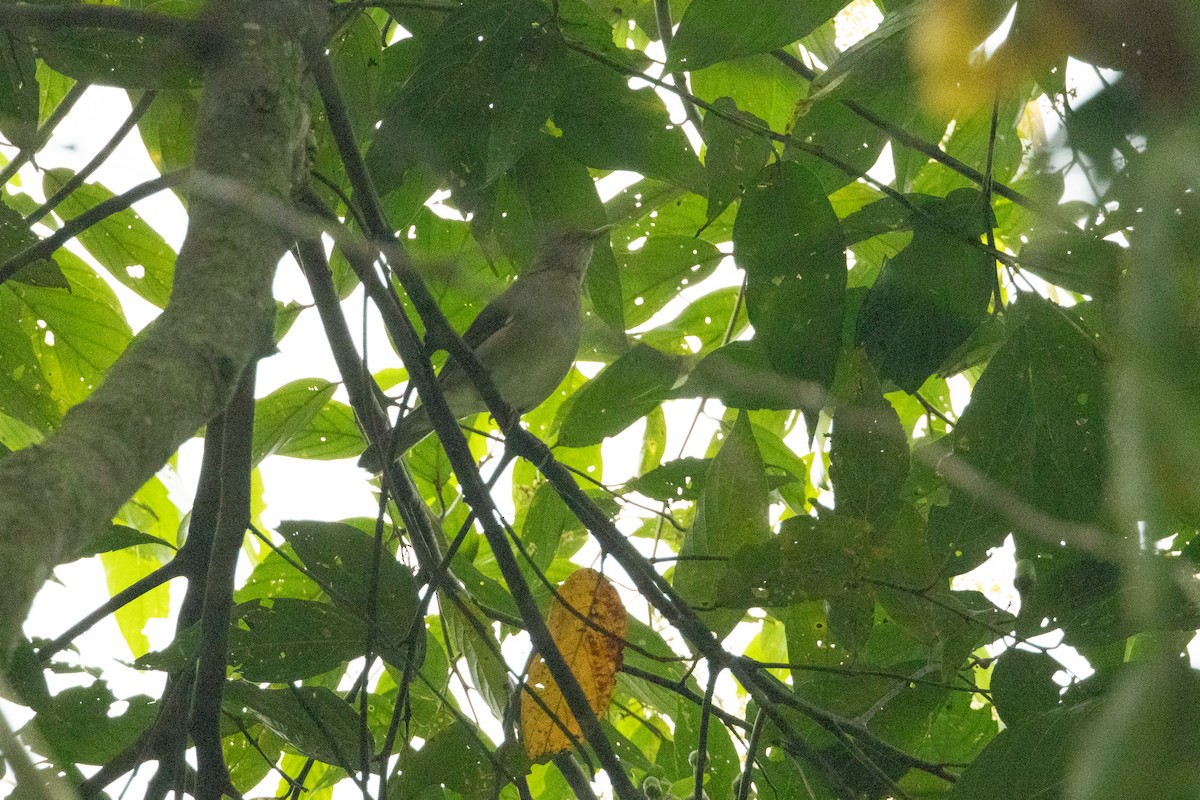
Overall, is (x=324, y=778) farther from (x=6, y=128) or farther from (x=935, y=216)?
(x=935, y=216)

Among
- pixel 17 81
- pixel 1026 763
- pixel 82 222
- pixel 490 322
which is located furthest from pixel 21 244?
pixel 490 322

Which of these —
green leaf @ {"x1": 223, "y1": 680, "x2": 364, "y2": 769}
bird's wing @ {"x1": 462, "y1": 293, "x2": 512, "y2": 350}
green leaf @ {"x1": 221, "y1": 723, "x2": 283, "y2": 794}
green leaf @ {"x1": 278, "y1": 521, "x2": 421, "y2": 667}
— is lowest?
green leaf @ {"x1": 223, "y1": 680, "x2": 364, "y2": 769}

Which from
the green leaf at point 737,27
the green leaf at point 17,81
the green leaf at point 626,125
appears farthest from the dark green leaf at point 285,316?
the green leaf at point 737,27

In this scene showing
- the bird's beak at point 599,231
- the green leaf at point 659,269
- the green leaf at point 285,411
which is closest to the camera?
the bird's beak at point 599,231

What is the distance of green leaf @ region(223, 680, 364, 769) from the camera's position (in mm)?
2342

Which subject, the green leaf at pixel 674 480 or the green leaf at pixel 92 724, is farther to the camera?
the green leaf at pixel 674 480

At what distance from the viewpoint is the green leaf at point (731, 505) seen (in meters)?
2.61

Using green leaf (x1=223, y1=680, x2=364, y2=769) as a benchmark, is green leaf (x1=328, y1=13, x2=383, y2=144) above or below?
above

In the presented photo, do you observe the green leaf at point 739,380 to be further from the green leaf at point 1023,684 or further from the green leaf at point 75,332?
the green leaf at point 75,332

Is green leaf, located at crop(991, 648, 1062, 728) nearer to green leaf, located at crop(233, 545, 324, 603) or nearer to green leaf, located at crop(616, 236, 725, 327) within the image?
green leaf, located at crop(616, 236, 725, 327)

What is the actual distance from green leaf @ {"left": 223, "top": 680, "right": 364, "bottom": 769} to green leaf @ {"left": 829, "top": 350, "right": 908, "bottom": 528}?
3.87 ft

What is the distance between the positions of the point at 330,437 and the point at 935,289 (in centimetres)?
220

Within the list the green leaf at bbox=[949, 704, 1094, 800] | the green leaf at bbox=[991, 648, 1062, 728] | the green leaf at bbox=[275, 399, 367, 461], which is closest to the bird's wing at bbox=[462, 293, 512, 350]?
the green leaf at bbox=[275, 399, 367, 461]

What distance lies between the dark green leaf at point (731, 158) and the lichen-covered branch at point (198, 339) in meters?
0.83
